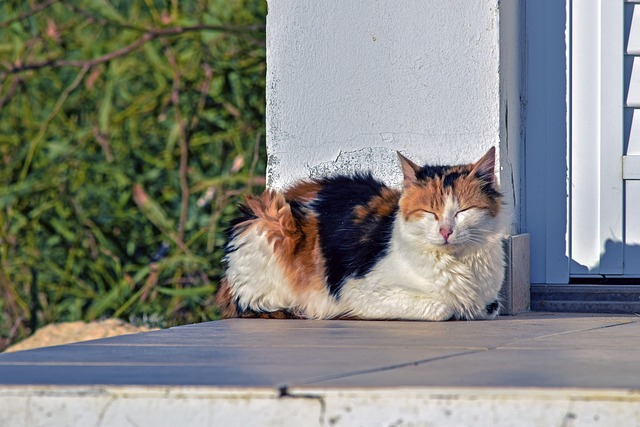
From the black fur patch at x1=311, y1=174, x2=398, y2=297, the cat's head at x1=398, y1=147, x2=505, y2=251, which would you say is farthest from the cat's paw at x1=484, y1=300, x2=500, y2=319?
the black fur patch at x1=311, y1=174, x2=398, y2=297

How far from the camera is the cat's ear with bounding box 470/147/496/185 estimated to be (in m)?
3.12

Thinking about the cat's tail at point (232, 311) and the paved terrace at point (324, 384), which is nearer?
the paved terrace at point (324, 384)

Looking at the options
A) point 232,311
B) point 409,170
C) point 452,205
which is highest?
point 409,170

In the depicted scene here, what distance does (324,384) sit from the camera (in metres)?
1.60

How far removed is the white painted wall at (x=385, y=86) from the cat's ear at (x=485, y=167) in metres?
0.28

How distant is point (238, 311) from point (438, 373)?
1.68 metres

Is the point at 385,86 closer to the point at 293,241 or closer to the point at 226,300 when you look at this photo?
the point at 293,241

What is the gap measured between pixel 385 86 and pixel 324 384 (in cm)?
205

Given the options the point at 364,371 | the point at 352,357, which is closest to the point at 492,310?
the point at 352,357

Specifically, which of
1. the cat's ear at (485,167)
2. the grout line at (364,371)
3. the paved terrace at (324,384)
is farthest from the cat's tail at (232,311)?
the grout line at (364,371)

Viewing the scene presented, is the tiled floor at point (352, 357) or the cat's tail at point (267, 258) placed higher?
the cat's tail at point (267, 258)

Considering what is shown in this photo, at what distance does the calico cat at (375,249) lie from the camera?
3086 mm

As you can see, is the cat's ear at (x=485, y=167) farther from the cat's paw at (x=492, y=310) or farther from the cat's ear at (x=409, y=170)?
the cat's paw at (x=492, y=310)

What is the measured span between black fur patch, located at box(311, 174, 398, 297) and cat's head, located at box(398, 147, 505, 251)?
0.44 feet
